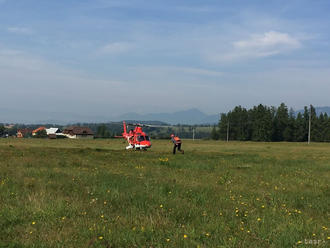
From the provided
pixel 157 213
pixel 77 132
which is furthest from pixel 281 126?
pixel 157 213

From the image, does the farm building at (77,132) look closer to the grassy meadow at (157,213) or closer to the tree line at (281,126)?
the tree line at (281,126)

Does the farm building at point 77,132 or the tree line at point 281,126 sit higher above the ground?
the tree line at point 281,126

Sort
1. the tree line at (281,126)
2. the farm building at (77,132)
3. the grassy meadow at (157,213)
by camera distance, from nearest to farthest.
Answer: the grassy meadow at (157,213) → the tree line at (281,126) → the farm building at (77,132)

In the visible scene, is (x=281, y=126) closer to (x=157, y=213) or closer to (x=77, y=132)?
(x=77, y=132)

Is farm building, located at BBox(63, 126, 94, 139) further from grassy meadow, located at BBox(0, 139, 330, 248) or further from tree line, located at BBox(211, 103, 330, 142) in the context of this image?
grassy meadow, located at BBox(0, 139, 330, 248)

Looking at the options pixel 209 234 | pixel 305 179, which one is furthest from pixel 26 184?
pixel 305 179

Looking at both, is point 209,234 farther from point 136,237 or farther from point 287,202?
point 287,202

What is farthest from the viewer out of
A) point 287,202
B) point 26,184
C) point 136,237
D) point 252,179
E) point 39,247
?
point 252,179

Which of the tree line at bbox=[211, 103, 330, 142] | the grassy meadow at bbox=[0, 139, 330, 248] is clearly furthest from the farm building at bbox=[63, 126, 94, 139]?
the grassy meadow at bbox=[0, 139, 330, 248]

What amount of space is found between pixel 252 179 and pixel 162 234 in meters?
8.70

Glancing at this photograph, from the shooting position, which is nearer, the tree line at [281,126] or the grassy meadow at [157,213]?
the grassy meadow at [157,213]

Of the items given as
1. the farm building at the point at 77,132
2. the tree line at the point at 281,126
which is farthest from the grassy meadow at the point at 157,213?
the farm building at the point at 77,132

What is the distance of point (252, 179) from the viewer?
14.2 meters

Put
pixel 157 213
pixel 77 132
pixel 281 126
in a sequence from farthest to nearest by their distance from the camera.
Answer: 1. pixel 77 132
2. pixel 281 126
3. pixel 157 213
